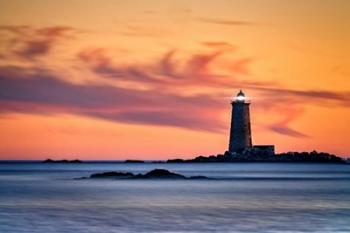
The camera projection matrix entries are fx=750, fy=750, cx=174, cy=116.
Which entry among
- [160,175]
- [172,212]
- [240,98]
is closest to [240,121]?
[240,98]

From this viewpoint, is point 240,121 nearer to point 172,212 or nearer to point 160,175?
point 160,175

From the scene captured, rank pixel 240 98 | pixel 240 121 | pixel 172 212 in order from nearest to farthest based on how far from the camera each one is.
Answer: pixel 172 212 → pixel 240 121 → pixel 240 98

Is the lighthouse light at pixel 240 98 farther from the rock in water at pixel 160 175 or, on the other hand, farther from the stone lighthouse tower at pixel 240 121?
the rock in water at pixel 160 175

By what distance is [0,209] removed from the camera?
48094 mm

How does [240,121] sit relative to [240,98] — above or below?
below

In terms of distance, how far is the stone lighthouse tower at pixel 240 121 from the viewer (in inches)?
6014

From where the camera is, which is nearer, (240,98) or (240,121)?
(240,121)

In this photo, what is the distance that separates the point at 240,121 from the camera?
152m

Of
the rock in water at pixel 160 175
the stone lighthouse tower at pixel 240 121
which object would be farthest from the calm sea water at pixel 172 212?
the stone lighthouse tower at pixel 240 121

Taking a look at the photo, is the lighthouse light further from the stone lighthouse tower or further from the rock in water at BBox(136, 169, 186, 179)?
the rock in water at BBox(136, 169, 186, 179)

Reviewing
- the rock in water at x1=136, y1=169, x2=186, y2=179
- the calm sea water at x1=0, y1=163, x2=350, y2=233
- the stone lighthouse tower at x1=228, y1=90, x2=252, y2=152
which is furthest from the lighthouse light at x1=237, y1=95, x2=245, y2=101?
the calm sea water at x1=0, y1=163, x2=350, y2=233

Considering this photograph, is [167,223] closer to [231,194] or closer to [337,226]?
[337,226]

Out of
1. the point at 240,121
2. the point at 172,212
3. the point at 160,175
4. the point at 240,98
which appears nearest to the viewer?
the point at 172,212

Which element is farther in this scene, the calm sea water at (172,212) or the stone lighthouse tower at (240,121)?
the stone lighthouse tower at (240,121)
